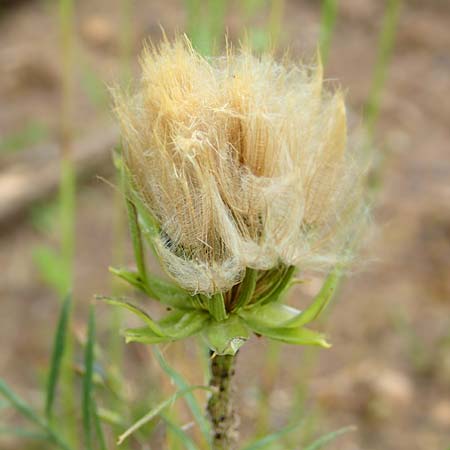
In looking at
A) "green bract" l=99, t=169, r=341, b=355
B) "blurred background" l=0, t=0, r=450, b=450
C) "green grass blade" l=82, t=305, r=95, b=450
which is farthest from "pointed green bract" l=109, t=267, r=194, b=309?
"blurred background" l=0, t=0, r=450, b=450

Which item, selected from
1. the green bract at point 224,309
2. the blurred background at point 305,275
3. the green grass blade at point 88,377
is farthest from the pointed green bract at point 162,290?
the blurred background at point 305,275

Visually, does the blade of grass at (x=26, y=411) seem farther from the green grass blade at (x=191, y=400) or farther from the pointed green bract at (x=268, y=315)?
the pointed green bract at (x=268, y=315)

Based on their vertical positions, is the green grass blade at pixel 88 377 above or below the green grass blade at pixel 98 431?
above

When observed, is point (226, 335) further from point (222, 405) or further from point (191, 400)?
point (191, 400)

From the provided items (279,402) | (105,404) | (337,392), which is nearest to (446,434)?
(337,392)

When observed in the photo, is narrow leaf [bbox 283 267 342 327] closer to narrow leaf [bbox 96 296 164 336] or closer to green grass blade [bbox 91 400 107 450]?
narrow leaf [bbox 96 296 164 336]
